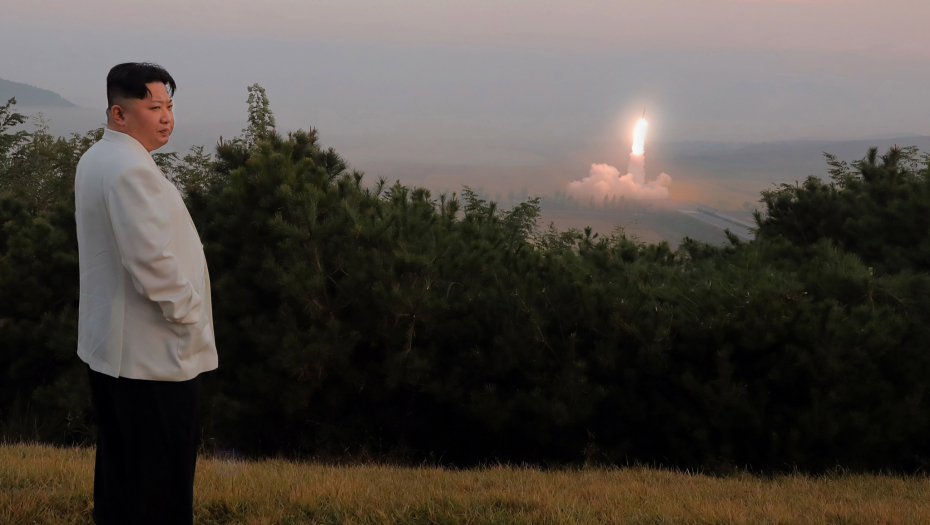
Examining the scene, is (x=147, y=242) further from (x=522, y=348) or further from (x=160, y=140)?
(x=522, y=348)

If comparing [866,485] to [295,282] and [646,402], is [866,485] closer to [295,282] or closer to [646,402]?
[646,402]

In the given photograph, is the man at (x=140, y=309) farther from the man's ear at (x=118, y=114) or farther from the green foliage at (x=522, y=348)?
the green foliage at (x=522, y=348)

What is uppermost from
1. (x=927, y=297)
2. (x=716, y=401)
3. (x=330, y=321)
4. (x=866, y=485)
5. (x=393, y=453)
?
(x=927, y=297)

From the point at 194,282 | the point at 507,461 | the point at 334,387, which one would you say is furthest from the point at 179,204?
the point at 507,461

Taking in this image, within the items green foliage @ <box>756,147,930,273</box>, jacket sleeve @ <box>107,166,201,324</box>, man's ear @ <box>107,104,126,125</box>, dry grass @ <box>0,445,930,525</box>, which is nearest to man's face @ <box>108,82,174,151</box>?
man's ear @ <box>107,104,126,125</box>

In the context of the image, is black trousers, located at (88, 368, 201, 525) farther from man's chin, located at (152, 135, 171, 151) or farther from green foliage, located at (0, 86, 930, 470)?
green foliage, located at (0, 86, 930, 470)

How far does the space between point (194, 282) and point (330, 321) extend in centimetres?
395

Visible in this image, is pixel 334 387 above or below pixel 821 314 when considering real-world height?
below

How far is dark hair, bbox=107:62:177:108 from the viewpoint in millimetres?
3041

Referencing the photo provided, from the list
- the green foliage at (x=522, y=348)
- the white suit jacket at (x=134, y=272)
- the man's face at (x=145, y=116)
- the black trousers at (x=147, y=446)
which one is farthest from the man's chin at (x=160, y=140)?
the green foliage at (x=522, y=348)

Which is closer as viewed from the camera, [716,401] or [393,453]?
[716,401]

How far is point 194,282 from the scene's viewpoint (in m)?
3.07

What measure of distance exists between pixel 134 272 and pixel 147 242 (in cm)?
13

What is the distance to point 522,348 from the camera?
6.98 m
